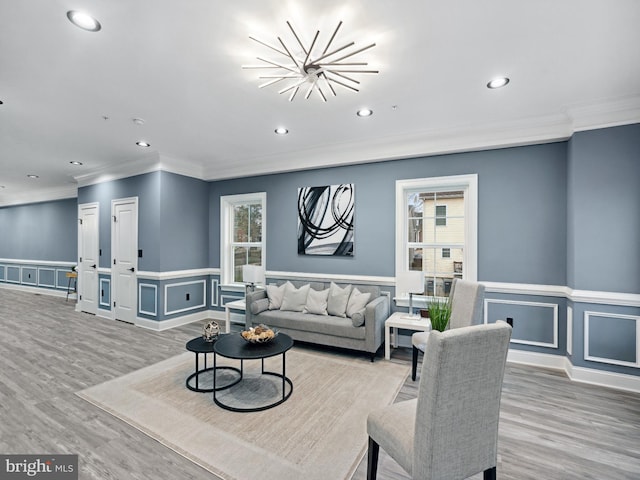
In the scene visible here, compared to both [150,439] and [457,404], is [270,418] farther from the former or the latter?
[457,404]

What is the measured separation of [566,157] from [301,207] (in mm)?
3343

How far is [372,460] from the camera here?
1651 millimetres

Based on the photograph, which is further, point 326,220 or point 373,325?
point 326,220

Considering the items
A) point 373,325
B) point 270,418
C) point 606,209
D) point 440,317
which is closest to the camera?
point 270,418

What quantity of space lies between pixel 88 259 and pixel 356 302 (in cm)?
549

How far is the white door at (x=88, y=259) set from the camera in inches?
231

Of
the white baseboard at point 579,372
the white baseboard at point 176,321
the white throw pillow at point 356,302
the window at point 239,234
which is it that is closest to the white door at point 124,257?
the white baseboard at point 176,321

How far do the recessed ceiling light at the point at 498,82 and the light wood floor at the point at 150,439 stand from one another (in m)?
2.77

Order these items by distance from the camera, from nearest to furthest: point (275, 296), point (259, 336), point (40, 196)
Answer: point (259, 336)
point (275, 296)
point (40, 196)

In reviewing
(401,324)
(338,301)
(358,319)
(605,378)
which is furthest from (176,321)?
(605,378)

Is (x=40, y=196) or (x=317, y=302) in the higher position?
(x=40, y=196)

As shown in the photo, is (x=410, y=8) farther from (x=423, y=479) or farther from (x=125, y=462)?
(x=125, y=462)

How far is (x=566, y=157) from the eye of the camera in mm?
3379

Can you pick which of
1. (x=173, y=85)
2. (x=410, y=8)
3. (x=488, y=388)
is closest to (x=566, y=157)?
(x=410, y=8)
